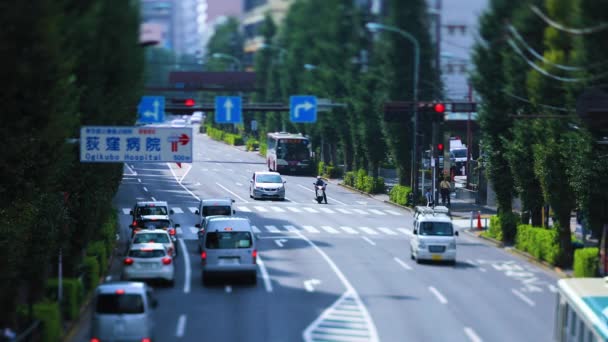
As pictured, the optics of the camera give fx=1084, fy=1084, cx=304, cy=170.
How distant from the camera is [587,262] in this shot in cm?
3928

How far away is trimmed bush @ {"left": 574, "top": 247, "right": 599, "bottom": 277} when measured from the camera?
39156 millimetres

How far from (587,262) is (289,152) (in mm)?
55280

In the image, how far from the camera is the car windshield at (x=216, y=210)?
176 feet

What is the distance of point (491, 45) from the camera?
5222cm

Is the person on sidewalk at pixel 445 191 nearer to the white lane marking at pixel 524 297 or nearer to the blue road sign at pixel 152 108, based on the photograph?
the blue road sign at pixel 152 108

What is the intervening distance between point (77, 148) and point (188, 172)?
56976 millimetres

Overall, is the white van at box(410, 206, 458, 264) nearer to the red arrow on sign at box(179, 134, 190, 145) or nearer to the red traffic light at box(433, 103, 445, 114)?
the red arrow on sign at box(179, 134, 190, 145)

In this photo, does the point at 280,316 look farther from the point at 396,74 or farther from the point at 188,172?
the point at 188,172

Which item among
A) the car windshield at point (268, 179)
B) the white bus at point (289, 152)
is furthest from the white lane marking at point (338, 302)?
the white bus at point (289, 152)

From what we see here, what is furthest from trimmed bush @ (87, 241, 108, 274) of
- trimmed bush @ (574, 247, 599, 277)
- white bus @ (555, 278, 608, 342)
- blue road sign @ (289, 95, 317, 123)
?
white bus @ (555, 278, 608, 342)

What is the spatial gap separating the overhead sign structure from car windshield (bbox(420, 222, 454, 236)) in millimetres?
10184

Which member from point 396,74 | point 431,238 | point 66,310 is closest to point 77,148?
point 66,310

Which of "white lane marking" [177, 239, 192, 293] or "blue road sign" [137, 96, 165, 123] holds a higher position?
"blue road sign" [137, 96, 165, 123]

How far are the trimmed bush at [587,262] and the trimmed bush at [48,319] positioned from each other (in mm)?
20462
